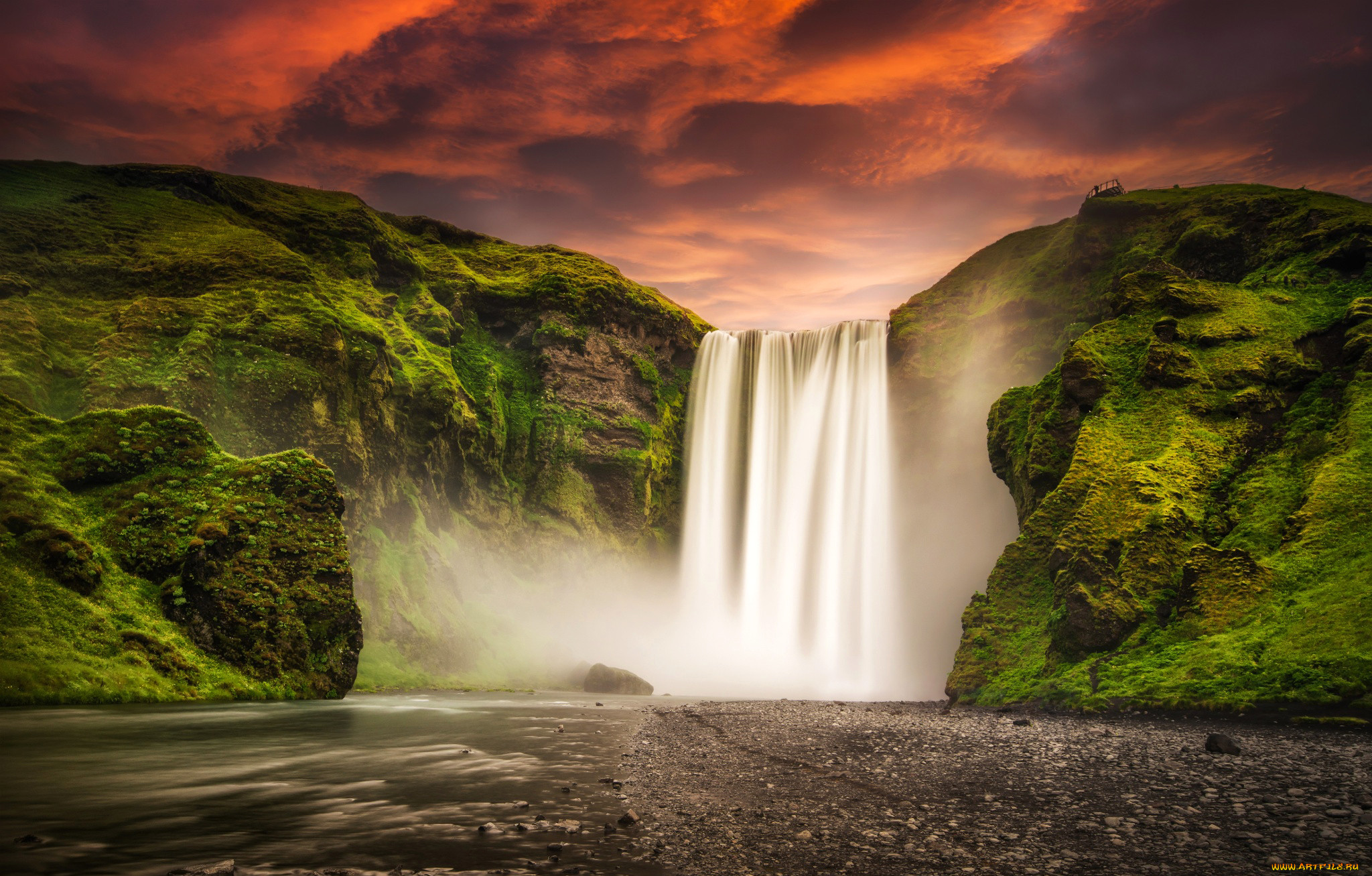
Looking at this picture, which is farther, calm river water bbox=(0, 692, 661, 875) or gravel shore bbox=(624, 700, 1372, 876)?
gravel shore bbox=(624, 700, 1372, 876)

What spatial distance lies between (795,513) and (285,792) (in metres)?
49.5

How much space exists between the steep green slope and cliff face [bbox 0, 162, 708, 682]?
379 inches

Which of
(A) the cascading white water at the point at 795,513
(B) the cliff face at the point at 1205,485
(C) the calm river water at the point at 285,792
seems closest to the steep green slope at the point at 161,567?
(C) the calm river water at the point at 285,792

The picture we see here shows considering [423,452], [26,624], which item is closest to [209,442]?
[26,624]

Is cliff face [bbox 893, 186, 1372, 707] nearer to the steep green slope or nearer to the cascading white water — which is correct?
the cascading white water

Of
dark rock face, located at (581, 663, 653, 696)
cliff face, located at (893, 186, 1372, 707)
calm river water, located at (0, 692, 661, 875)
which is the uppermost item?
cliff face, located at (893, 186, 1372, 707)

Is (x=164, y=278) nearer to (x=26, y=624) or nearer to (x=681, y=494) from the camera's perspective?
(x=26, y=624)

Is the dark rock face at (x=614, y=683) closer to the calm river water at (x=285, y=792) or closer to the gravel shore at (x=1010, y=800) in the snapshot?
the calm river water at (x=285, y=792)

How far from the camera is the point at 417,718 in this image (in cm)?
2052

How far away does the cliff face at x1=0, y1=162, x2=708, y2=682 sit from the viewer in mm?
36125

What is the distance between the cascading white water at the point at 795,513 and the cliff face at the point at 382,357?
5045 millimetres

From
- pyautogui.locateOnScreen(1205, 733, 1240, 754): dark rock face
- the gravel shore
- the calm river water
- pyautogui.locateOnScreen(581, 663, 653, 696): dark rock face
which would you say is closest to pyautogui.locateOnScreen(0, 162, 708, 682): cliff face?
pyautogui.locateOnScreen(581, 663, 653, 696): dark rock face

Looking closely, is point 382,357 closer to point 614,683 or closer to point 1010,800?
point 614,683

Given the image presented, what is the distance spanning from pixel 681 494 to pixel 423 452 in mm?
26178
